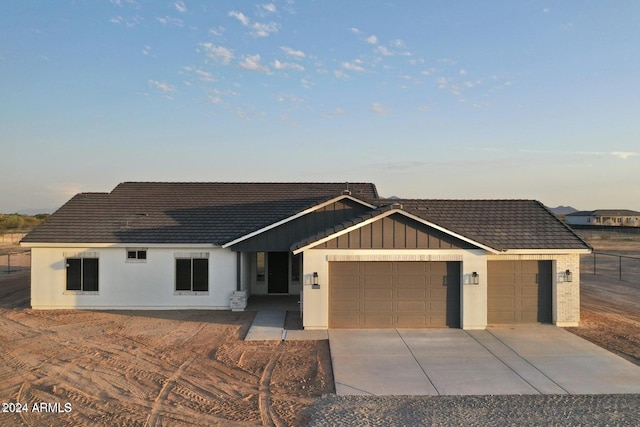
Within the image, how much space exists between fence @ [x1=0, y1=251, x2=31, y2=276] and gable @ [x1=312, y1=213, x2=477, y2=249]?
22168mm

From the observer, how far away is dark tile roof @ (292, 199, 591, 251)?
43.7ft

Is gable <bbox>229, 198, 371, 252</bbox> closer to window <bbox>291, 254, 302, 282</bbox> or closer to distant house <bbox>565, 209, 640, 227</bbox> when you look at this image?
window <bbox>291, 254, 302, 282</bbox>

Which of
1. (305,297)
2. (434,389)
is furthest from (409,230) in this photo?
(434,389)

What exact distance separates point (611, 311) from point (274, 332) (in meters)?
12.5

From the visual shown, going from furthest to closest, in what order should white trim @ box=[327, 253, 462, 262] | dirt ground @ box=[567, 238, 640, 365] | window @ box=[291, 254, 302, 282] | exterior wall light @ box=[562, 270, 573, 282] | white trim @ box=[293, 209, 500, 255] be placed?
window @ box=[291, 254, 302, 282] < exterior wall light @ box=[562, 270, 573, 282] < white trim @ box=[327, 253, 462, 262] < white trim @ box=[293, 209, 500, 255] < dirt ground @ box=[567, 238, 640, 365]

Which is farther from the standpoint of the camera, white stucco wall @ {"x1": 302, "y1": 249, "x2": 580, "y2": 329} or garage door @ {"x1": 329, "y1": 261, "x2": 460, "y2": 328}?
garage door @ {"x1": 329, "y1": 261, "x2": 460, "y2": 328}

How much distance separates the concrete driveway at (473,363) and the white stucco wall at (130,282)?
5.39m

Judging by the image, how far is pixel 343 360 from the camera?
10250 millimetres

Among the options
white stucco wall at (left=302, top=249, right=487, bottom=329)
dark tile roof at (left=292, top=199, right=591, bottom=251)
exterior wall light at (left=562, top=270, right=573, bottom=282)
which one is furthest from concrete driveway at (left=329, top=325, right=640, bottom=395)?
dark tile roof at (left=292, top=199, right=591, bottom=251)

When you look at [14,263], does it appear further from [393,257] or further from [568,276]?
[568,276]

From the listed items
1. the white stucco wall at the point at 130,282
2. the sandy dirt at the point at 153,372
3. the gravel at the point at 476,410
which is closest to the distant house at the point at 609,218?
the white stucco wall at the point at 130,282

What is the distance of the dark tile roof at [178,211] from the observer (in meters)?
16.1

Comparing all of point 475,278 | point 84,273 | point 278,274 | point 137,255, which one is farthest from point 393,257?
point 84,273

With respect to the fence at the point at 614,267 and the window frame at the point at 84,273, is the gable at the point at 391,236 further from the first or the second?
the fence at the point at 614,267
